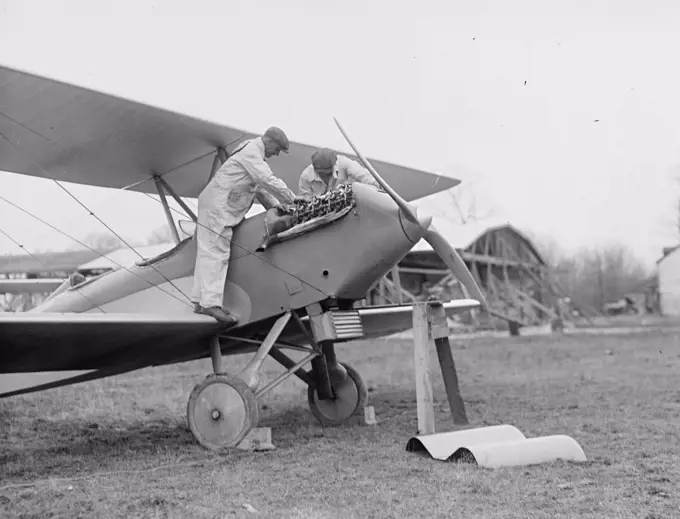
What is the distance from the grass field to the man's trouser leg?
4.19ft

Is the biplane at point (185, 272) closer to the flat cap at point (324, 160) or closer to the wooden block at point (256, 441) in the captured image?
the wooden block at point (256, 441)

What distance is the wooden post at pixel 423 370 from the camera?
20.7ft

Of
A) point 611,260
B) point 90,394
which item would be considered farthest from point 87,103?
point 611,260

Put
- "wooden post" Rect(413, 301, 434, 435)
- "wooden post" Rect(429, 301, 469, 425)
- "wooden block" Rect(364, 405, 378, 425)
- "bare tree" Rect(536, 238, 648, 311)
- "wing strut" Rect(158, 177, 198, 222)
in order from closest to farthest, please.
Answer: "wooden post" Rect(413, 301, 434, 435), "wooden post" Rect(429, 301, 469, 425), "wing strut" Rect(158, 177, 198, 222), "wooden block" Rect(364, 405, 378, 425), "bare tree" Rect(536, 238, 648, 311)

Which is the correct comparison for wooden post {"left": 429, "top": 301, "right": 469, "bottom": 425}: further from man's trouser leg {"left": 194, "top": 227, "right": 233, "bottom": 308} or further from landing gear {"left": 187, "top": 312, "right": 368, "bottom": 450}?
man's trouser leg {"left": 194, "top": 227, "right": 233, "bottom": 308}

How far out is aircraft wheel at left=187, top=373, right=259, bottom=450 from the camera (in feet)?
21.1

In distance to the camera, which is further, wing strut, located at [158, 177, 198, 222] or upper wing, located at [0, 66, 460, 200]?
wing strut, located at [158, 177, 198, 222]

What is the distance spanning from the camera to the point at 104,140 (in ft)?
24.6

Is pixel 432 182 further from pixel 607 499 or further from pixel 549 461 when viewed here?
pixel 607 499

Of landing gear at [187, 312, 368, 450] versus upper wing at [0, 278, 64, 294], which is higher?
upper wing at [0, 278, 64, 294]

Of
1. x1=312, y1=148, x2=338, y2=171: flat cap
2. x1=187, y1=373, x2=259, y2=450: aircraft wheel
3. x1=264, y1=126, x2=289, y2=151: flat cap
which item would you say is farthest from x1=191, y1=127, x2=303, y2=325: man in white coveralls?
x1=187, y1=373, x2=259, y2=450: aircraft wheel

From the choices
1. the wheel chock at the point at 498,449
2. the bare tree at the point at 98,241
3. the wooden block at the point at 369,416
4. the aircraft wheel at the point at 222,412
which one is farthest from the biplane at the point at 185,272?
the wheel chock at the point at 498,449

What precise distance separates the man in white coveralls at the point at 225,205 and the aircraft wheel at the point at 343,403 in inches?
80.3

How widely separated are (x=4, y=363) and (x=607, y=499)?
4909 mm
